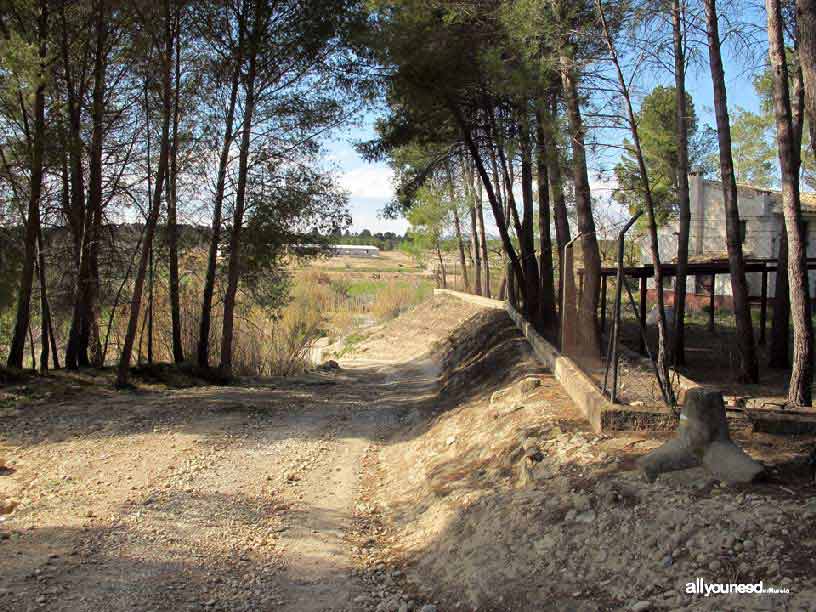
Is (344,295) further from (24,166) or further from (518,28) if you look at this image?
(518,28)

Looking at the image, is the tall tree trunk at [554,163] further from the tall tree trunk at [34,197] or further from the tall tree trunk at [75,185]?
the tall tree trunk at [34,197]

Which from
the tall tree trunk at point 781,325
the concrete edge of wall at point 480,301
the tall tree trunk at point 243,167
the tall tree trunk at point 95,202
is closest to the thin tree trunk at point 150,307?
the tall tree trunk at point 95,202

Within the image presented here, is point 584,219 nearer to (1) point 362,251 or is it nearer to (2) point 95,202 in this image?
(2) point 95,202

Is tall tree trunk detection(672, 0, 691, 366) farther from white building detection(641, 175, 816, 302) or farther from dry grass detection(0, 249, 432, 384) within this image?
white building detection(641, 175, 816, 302)

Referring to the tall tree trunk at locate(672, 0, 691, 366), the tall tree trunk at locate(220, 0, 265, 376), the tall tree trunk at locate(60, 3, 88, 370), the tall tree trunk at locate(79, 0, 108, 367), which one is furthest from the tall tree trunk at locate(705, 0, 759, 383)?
the tall tree trunk at locate(60, 3, 88, 370)

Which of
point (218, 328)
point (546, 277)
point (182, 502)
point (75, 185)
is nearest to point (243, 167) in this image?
point (75, 185)

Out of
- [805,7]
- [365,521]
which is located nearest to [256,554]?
[365,521]

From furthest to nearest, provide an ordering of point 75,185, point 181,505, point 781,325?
point 75,185
point 781,325
point 181,505

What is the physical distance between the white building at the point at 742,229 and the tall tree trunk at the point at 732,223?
1566cm

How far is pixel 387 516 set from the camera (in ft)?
23.8

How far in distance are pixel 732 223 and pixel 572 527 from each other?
8331mm

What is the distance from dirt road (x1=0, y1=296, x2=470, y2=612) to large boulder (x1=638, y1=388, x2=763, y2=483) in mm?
2246

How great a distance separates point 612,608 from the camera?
4102 mm

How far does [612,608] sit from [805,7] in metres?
5.06
